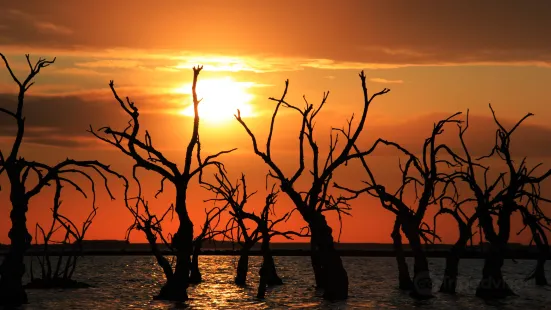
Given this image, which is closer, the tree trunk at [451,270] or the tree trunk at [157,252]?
the tree trunk at [157,252]

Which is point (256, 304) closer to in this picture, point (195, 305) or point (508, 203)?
point (195, 305)

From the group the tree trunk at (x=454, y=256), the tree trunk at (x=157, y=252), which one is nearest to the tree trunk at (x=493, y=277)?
the tree trunk at (x=454, y=256)

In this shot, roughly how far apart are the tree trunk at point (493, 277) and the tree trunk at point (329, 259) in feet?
24.1

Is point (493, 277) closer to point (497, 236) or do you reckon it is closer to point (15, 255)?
point (497, 236)

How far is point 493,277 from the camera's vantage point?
42.7 metres

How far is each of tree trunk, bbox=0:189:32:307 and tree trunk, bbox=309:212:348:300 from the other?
37.3ft

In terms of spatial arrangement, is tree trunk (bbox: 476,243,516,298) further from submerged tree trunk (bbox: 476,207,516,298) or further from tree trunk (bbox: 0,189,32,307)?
tree trunk (bbox: 0,189,32,307)

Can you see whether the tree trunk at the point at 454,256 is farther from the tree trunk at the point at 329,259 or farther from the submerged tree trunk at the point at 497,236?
the tree trunk at the point at 329,259

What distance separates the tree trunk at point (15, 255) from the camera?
33.7 m

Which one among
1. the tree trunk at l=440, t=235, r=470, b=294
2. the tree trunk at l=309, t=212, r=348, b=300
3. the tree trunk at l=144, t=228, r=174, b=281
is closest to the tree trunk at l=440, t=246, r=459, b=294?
the tree trunk at l=440, t=235, r=470, b=294

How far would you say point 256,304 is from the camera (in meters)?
47.4

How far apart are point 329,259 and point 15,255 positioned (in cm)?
1220

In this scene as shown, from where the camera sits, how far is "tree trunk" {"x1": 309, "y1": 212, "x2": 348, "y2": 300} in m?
36.9

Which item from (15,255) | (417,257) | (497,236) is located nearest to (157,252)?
(15,255)
